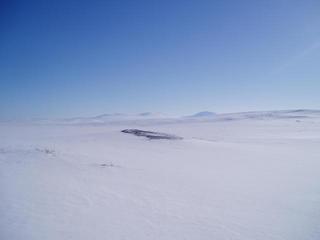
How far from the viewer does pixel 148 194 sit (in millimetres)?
7109

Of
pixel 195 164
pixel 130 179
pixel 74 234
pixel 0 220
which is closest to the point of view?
pixel 74 234

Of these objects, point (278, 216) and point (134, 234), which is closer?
point (134, 234)

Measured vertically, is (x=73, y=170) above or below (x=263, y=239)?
above

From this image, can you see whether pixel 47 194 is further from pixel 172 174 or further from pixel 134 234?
pixel 172 174

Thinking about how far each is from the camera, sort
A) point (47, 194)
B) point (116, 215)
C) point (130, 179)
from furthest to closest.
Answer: point (130, 179), point (47, 194), point (116, 215)

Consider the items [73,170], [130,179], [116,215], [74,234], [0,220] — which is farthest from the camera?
[73,170]

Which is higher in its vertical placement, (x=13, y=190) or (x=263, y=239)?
(x=13, y=190)

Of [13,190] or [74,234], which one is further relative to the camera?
[13,190]

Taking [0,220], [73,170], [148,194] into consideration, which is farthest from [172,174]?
[0,220]

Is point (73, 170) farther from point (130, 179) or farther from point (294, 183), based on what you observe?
point (294, 183)

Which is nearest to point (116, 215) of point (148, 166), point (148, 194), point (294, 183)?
point (148, 194)

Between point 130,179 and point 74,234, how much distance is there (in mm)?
4221

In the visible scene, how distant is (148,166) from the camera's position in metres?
11.3

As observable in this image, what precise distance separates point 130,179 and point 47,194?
298 cm
